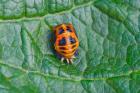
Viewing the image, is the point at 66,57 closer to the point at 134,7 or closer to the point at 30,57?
the point at 30,57

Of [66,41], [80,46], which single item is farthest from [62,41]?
[80,46]

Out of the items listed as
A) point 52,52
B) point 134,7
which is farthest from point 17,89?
point 134,7

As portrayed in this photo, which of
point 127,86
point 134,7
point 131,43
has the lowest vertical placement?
point 127,86

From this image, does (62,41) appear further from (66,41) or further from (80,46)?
(80,46)

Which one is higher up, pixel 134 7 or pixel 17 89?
pixel 134 7

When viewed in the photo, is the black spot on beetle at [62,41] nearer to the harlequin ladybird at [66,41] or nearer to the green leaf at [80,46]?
the harlequin ladybird at [66,41]

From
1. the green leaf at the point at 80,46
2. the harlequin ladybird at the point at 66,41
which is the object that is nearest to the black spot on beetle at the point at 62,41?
the harlequin ladybird at the point at 66,41

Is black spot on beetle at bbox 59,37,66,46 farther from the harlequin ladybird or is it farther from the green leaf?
the green leaf
